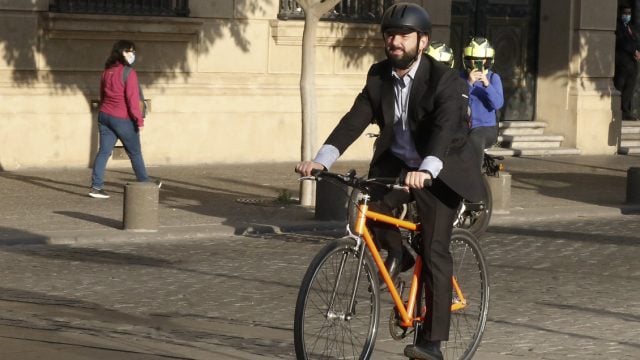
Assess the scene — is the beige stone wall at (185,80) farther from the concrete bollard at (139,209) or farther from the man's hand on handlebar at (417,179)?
the man's hand on handlebar at (417,179)

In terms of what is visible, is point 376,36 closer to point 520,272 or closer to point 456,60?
point 456,60

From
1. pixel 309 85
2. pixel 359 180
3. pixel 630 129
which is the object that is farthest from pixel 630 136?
pixel 359 180

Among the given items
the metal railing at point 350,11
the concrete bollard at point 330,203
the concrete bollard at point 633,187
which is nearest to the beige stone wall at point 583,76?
the metal railing at point 350,11

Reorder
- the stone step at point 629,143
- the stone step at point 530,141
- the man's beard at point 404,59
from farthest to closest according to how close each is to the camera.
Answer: the stone step at point 629,143, the stone step at point 530,141, the man's beard at point 404,59

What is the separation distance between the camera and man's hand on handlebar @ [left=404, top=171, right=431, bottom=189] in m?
6.69

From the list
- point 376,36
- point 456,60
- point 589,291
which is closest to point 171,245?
point 589,291

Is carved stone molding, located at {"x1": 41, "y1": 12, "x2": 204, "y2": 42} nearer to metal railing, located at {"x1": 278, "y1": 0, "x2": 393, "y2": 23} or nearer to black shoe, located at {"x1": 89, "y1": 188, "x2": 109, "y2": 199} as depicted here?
metal railing, located at {"x1": 278, "y1": 0, "x2": 393, "y2": 23}

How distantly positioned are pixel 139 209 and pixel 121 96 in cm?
299

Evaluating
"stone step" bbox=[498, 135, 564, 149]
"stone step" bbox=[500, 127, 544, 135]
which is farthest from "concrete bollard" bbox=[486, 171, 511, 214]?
"stone step" bbox=[500, 127, 544, 135]

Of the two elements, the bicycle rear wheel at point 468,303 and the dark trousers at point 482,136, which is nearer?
the bicycle rear wheel at point 468,303

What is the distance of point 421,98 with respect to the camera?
7031 mm

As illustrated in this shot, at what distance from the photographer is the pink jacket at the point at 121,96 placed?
51.6 ft

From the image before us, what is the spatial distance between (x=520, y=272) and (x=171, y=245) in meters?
2.93

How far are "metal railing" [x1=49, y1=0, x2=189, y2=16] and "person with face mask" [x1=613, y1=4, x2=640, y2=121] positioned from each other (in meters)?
7.58
